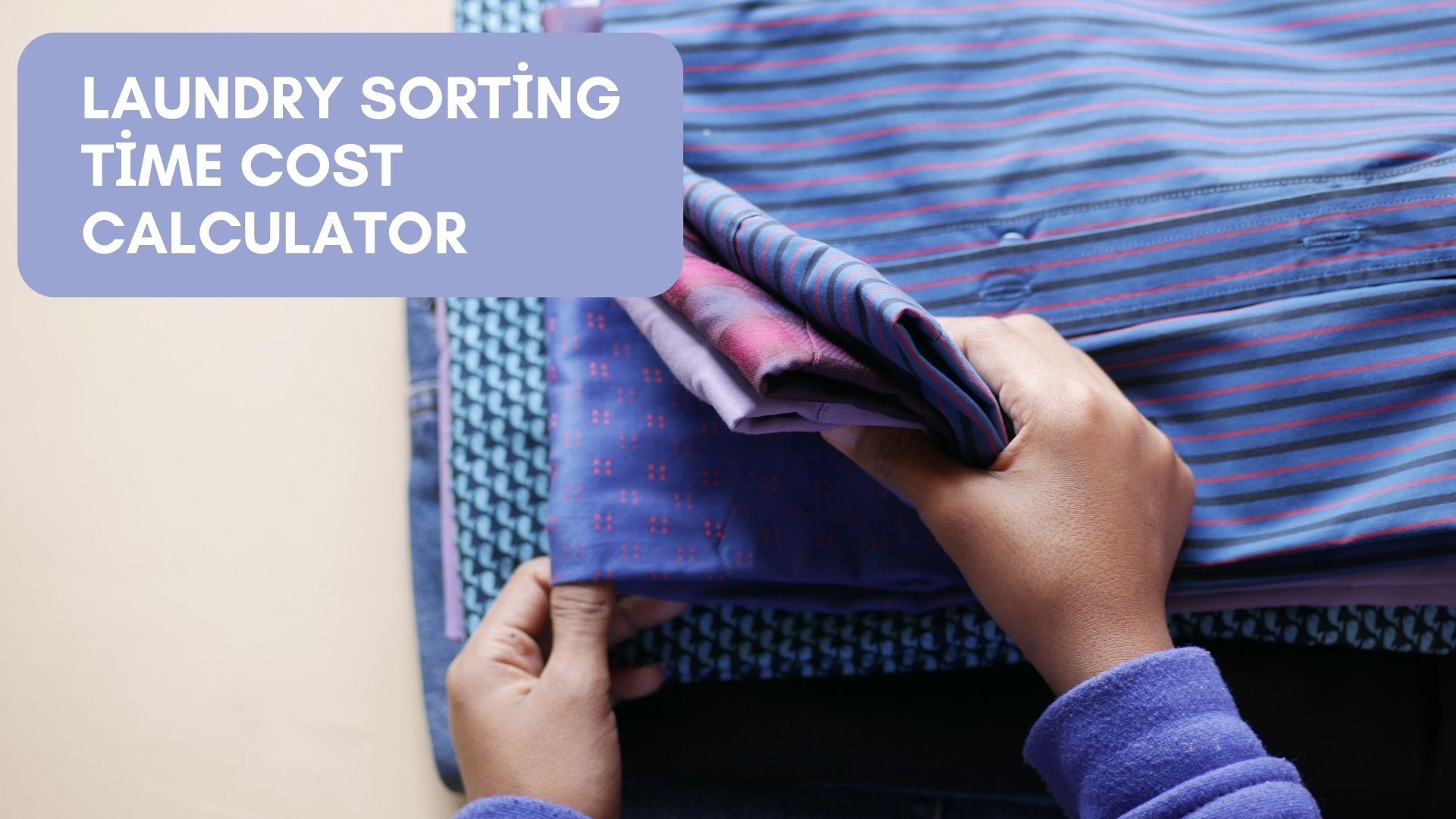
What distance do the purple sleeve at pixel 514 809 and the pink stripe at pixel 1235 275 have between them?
16.8 inches

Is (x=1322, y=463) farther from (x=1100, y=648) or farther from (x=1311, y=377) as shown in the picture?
(x=1100, y=648)

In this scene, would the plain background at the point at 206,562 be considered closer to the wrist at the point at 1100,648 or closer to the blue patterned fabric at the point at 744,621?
the blue patterned fabric at the point at 744,621

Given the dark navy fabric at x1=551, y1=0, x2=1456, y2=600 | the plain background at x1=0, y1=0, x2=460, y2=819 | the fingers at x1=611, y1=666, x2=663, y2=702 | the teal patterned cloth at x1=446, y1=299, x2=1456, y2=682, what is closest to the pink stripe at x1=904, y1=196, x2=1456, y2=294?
the dark navy fabric at x1=551, y1=0, x2=1456, y2=600

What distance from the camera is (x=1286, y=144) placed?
74 centimetres

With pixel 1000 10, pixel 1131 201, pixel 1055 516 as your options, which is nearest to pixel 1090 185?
pixel 1131 201

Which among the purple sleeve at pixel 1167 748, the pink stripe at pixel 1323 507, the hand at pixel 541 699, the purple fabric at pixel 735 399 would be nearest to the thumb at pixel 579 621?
the hand at pixel 541 699

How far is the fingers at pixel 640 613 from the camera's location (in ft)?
2.43

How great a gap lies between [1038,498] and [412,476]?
485 mm

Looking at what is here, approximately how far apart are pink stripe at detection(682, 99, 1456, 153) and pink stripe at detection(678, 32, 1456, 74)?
0.05 meters

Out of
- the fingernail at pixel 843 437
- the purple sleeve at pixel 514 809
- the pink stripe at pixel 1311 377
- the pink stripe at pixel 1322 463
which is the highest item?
the pink stripe at pixel 1311 377

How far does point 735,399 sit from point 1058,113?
13.8 inches

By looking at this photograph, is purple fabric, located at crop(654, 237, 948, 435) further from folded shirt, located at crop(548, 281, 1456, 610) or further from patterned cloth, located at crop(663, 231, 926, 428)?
folded shirt, located at crop(548, 281, 1456, 610)

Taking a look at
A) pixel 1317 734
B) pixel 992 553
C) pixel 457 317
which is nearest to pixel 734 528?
pixel 992 553

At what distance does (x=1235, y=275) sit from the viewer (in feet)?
2.34
